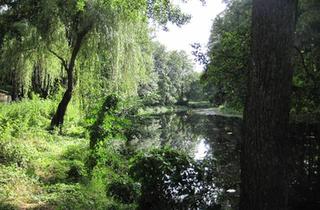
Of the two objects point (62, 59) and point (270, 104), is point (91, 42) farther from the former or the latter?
point (270, 104)

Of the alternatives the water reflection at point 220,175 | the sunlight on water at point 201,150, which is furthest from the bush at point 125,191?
the sunlight on water at point 201,150

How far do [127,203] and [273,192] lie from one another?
4.15 m

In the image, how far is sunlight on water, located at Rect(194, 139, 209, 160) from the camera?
599 inches

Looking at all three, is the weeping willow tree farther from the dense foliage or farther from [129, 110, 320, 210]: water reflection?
the dense foliage

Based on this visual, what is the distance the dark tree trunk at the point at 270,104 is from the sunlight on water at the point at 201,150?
1075cm

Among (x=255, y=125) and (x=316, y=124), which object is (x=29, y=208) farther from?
(x=316, y=124)

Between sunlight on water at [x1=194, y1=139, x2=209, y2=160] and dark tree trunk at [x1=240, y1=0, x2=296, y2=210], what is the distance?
35.3 ft

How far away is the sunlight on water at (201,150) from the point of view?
15.2 meters

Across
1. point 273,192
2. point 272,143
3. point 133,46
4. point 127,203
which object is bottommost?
point 127,203

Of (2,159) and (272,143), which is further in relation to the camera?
(2,159)

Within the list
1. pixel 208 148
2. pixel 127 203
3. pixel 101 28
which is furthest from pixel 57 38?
pixel 127 203

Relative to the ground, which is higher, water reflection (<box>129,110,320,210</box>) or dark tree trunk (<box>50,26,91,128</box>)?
dark tree trunk (<box>50,26,91,128</box>)

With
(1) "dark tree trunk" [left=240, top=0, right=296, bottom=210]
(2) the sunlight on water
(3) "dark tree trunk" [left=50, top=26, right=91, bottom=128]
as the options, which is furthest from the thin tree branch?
(1) "dark tree trunk" [left=240, top=0, right=296, bottom=210]

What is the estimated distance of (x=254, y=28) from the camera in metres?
3.84
